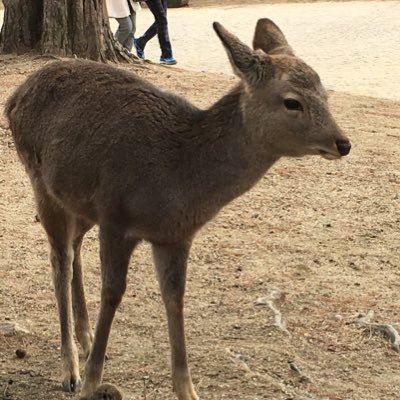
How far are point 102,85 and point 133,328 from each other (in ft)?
5.65

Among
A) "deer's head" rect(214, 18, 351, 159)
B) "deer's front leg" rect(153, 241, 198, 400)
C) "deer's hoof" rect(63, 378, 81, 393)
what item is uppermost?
"deer's head" rect(214, 18, 351, 159)

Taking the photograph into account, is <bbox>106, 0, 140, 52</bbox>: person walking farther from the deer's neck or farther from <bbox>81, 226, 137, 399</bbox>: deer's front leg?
<bbox>81, 226, 137, 399</bbox>: deer's front leg

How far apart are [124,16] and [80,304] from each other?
9.66 metres

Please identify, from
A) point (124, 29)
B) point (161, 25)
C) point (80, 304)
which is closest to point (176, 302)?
point (80, 304)

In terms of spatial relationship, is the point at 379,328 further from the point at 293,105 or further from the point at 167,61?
the point at 167,61

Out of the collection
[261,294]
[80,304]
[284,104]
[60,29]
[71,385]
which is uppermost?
[284,104]

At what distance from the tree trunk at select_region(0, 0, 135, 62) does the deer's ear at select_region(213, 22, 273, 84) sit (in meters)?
7.42

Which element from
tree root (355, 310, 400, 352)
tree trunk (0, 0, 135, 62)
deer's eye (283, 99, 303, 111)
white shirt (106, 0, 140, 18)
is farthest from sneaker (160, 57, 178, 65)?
deer's eye (283, 99, 303, 111)

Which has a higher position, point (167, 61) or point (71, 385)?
point (71, 385)

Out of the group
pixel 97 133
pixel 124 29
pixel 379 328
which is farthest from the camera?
pixel 124 29

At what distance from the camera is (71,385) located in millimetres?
5816

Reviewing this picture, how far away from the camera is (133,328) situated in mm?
6609

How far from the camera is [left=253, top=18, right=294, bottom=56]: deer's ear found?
230 inches

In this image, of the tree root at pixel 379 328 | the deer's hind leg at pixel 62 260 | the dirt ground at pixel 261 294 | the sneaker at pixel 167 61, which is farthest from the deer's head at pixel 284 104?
the sneaker at pixel 167 61
